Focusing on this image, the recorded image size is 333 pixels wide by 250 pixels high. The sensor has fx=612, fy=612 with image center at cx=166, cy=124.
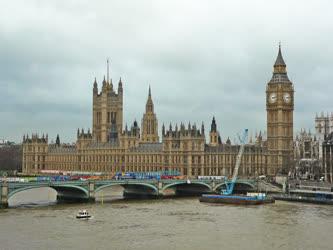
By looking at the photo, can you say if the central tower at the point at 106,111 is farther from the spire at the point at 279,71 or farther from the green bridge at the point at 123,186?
the green bridge at the point at 123,186

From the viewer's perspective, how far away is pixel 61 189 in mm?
70062

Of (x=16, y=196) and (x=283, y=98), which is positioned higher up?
(x=283, y=98)

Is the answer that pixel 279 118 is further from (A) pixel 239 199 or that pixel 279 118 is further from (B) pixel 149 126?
(A) pixel 239 199

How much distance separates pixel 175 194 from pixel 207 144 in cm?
2860

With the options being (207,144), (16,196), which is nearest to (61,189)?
(16,196)

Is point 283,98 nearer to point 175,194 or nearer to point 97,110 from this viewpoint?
point 175,194

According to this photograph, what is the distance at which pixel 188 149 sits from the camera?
105m

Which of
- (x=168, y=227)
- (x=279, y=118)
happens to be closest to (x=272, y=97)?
(x=279, y=118)

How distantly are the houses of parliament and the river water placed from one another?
3984 cm

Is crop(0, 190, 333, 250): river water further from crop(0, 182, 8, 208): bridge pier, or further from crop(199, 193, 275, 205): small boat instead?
crop(199, 193, 275, 205): small boat

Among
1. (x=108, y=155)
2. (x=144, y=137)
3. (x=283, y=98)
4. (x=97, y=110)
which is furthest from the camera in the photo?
(x=97, y=110)

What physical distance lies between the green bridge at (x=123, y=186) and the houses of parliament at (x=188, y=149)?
63.9ft

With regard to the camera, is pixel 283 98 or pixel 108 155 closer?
pixel 283 98

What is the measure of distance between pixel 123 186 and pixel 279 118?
37.4m
